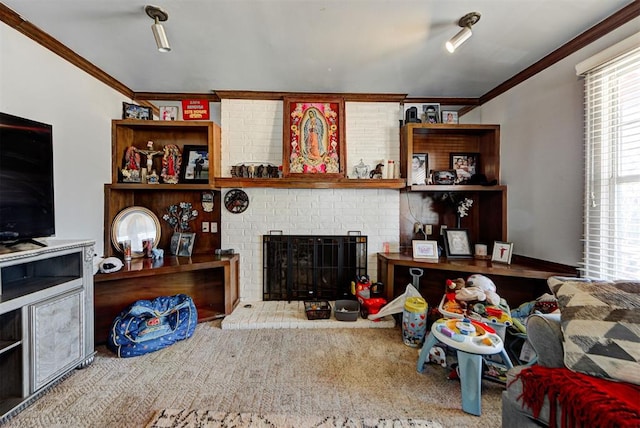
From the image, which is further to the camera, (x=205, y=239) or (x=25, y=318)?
(x=205, y=239)

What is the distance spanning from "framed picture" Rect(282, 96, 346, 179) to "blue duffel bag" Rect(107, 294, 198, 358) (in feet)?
5.91

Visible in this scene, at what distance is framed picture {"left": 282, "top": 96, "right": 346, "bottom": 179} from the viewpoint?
3.08 m

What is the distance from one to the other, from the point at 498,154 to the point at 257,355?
324 cm

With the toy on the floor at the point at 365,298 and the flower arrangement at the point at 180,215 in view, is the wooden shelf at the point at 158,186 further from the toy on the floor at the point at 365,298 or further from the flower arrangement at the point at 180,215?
the toy on the floor at the point at 365,298

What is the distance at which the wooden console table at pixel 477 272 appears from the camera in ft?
7.89

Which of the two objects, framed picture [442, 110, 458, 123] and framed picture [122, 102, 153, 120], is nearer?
framed picture [122, 102, 153, 120]

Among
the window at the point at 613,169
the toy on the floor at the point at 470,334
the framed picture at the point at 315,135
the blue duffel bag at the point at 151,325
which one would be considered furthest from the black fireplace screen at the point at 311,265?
the window at the point at 613,169

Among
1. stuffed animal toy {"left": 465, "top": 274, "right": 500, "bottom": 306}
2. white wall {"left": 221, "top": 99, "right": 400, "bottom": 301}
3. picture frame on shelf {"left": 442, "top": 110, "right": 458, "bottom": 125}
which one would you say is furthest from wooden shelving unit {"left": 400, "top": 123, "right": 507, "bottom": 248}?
stuffed animal toy {"left": 465, "top": 274, "right": 500, "bottom": 306}

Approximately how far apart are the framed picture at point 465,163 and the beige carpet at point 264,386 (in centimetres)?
221

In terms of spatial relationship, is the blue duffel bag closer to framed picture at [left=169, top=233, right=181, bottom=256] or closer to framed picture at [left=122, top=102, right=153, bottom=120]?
framed picture at [left=169, top=233, right=181, bottom=256]

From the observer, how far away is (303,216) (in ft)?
10.6

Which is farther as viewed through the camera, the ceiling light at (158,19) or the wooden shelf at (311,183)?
the wooden shelf at (311,183)

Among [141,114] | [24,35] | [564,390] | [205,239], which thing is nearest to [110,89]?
[141,114]

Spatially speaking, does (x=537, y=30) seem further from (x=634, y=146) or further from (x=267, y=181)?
(x=267, y=181)
